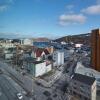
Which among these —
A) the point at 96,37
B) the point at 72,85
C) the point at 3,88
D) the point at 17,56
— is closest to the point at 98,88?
the point at 72,85

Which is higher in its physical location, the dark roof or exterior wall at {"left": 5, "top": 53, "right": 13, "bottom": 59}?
exterior wall at {"left": 5, "top": 53, "right": 13, "bottom": 59}

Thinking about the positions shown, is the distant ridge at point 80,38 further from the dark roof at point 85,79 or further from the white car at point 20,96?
the white car at point 20,96

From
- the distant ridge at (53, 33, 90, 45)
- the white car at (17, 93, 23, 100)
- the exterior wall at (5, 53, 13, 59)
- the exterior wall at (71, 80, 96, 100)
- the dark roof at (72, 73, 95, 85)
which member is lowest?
the white car at (17, 93, 23, 100)

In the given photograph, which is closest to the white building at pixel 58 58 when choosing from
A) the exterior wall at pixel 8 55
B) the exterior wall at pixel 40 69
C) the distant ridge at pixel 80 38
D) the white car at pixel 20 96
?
the exterior wall at pixel 40 69

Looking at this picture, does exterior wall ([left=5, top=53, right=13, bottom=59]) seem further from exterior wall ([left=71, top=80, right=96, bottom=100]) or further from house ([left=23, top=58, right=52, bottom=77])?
exterior wall ([left=71, top=80, right=96, bottom=100])

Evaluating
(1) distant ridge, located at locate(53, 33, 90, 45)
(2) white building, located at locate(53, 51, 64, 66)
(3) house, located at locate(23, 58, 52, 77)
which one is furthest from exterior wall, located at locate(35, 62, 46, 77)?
(1) distant ridge, located at locate(53, 33, 90, 45)

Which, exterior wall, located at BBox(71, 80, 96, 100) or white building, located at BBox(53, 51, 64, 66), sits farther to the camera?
white building, located at BBox(53, 51, 64, 66)

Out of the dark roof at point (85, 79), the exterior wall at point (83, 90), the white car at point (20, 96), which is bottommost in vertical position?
the white car at point (20, 96)

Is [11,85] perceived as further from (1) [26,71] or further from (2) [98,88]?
(2) [98,88]
